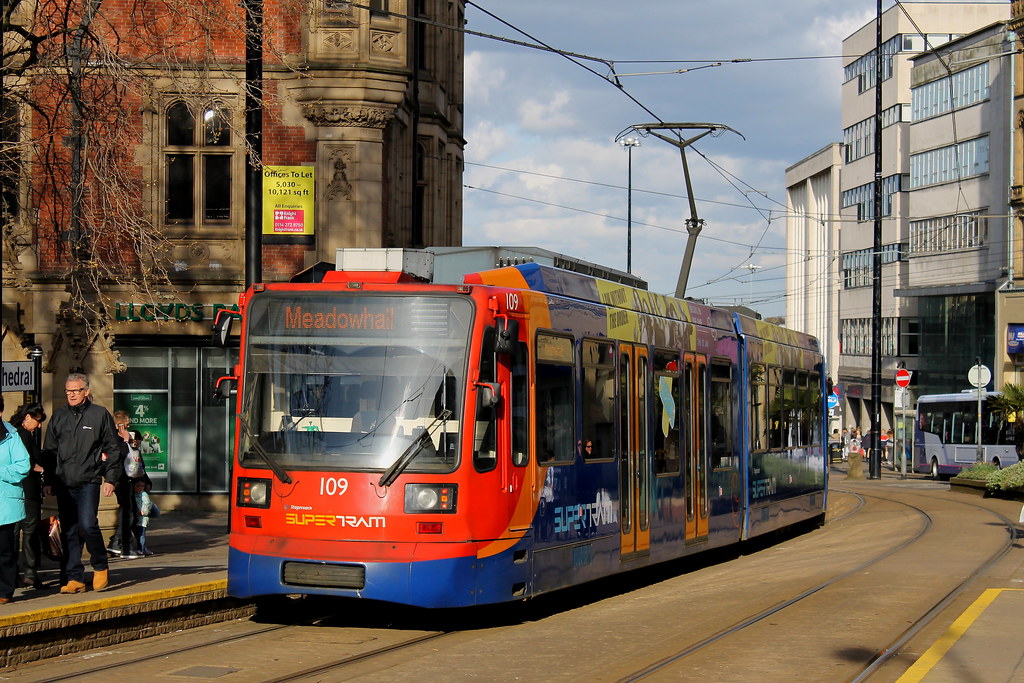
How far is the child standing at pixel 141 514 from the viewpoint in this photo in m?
15.9

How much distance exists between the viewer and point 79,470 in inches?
450

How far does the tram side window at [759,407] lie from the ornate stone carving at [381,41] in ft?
31.1

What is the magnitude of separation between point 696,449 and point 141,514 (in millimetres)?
6425

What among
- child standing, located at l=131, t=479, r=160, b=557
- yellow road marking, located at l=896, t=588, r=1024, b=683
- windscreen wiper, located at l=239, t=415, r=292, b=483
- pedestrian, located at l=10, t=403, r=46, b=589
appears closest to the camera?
yellow road marking, located at l=896, t=588, r=1024, b=683

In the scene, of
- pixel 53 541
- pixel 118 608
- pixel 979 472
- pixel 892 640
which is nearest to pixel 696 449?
pixel 892 640

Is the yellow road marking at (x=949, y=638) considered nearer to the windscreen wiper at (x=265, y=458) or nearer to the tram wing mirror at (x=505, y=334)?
the tram wing mirror at (x=505, y=334)

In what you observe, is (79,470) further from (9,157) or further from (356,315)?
(9,157)

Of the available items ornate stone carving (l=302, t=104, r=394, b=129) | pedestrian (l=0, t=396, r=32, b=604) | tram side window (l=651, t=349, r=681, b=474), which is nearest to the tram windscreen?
pedestrian (l=0, t=396, r=32, b=604)

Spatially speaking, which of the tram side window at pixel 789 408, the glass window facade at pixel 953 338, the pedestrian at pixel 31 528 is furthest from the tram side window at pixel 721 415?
the glass window facade at pixel 953 338

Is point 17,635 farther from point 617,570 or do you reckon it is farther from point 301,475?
point 617,570

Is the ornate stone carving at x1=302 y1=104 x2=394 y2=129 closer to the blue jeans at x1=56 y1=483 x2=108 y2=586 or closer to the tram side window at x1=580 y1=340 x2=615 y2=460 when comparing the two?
the tram side window at x1=580 y1=340 x2=615 y2=460

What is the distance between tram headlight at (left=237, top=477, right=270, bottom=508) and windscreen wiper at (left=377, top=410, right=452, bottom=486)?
1011 mm

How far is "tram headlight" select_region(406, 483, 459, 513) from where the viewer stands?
1073 centimetres

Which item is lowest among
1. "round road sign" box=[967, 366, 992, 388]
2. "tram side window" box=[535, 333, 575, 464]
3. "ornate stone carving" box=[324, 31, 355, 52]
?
"tram side window" box=[535, 333, 575, 464]
